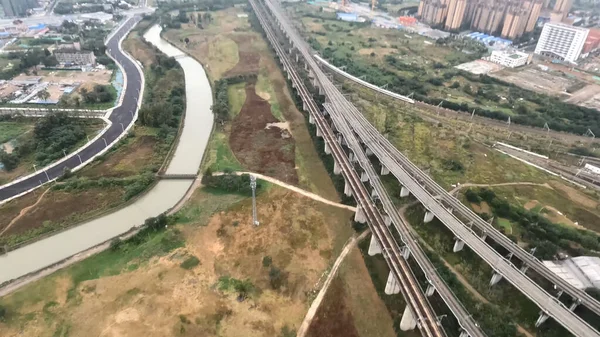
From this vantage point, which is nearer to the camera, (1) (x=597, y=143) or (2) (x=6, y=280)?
(2) (x=6, y=280)

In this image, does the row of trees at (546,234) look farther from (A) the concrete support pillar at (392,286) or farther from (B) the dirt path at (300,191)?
(B) the dirt path at (300,191)

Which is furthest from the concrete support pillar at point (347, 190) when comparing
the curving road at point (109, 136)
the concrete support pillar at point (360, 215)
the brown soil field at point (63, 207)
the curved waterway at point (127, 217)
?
the curving road at point (109, 136)

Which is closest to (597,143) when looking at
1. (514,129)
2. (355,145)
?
(514,129)

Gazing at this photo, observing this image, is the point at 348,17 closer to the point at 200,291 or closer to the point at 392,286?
the point at 392,286

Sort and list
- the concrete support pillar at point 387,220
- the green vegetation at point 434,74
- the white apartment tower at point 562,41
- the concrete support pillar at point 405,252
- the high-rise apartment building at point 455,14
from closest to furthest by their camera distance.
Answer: the concrete support pillar at point 405,252 → the concrete support pillar at point 387,220 → the green vegetation at point 434,74 → the white apartment tower at point 562,41 → the high-rise apartment building at point 455,14

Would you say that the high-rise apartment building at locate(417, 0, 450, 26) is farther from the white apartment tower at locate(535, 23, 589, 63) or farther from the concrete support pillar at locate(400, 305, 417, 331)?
the concrete support pillar at locate(400, 305, 417, 331)

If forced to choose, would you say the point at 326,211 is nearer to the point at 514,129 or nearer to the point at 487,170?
the point at 487,170
